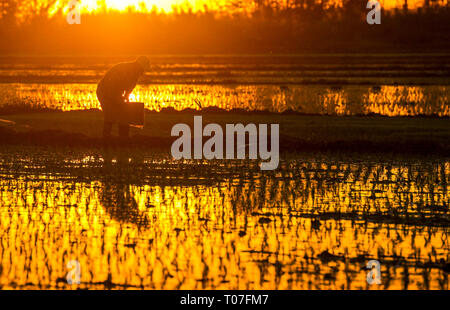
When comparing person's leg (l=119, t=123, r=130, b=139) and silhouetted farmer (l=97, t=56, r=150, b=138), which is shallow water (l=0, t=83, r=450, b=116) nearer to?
person's leg (l=119, t=123, r=130, b=139)

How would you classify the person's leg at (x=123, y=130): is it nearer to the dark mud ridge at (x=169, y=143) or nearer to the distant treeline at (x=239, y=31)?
the dark mud ridge at (x=169, y=143)

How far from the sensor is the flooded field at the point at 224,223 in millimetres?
6613

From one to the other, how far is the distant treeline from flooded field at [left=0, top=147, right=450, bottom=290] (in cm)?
3893

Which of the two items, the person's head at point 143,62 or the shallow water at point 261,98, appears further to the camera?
the shallow water at point 261,98

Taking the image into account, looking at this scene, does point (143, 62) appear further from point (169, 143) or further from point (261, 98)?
point (261, 98)

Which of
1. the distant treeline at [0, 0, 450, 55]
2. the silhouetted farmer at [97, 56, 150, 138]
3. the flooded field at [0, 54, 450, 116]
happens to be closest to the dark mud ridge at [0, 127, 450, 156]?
the silhouetted farmer at [97, 56, 150, 138]

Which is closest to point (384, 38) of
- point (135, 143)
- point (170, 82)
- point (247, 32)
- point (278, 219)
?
point (247, 32)

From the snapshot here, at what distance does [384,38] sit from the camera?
175 ft

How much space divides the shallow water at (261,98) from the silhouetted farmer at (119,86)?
627cm

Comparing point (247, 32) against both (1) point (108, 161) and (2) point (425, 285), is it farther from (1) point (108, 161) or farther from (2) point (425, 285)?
(2) point (425, 285)

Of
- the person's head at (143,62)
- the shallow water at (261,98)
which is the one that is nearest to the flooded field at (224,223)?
the person's head at (143,62)

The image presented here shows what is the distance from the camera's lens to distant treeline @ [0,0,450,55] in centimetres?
5306

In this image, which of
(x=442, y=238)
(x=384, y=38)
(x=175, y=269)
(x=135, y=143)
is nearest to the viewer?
(x=175, y=269)

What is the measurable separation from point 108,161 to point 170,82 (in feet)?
59.5
